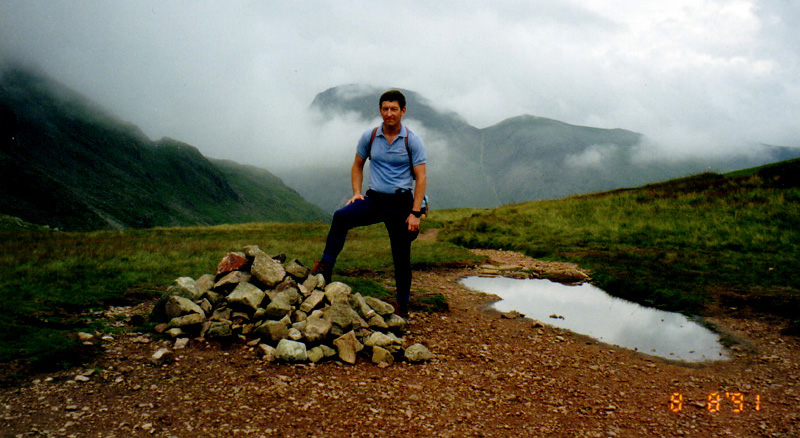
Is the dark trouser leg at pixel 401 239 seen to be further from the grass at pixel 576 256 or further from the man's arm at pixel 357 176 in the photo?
the grass at pixel 576 256

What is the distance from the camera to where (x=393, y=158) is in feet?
24.9

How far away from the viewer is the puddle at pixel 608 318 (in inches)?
319

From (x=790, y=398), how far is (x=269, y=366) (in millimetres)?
7102

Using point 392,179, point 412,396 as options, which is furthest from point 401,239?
point 412,396

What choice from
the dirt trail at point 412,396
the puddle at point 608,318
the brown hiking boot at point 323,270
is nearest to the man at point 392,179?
the brown hiking boot at point 323,270

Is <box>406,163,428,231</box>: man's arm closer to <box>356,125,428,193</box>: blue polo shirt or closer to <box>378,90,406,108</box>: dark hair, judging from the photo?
<box>356,125,428,193</box>: blue polo shirt

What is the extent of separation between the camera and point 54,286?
8.63 m

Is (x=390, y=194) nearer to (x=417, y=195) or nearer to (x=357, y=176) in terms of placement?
(x=417, y=195)

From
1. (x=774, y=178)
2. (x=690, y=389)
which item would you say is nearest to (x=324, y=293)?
(x=690, y=389)

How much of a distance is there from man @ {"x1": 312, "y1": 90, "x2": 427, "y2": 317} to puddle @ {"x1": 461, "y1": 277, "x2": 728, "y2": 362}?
13.9 ft

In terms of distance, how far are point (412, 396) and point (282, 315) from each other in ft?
9.15

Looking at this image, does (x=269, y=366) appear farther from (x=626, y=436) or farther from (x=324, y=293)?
(x=626, y=436)

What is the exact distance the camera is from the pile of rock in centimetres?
670

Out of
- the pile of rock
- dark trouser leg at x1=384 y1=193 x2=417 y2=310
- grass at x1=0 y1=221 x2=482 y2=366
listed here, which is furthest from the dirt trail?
dark trouser leg at x1=384 y1=193 x2=417 y2=310
